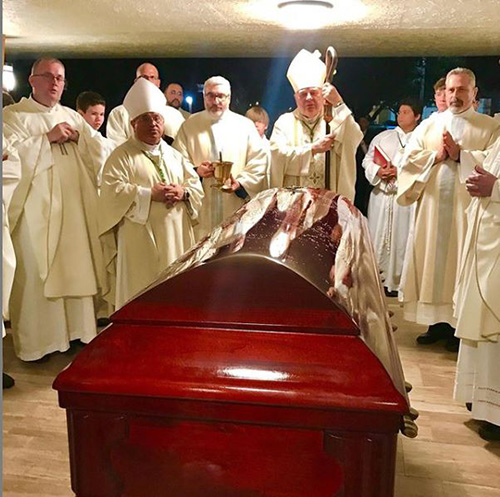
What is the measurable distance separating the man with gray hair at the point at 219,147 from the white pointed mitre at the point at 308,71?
1.89 ft

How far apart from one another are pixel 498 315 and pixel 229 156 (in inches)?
96.3

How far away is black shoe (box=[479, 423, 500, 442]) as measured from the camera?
112 inches

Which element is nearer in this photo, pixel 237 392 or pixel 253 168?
pixel 237 392

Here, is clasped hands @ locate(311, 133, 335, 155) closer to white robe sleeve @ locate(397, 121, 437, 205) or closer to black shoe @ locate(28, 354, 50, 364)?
white robe sleeve @ locate(397, 121, 437, 205)

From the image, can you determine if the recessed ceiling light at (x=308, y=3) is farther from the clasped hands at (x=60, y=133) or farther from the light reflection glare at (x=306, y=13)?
the clasped hands at (x=60, y=133)

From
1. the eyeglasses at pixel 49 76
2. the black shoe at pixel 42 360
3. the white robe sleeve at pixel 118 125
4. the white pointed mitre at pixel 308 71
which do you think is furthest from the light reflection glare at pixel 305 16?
the black shoe at pixel 42 360

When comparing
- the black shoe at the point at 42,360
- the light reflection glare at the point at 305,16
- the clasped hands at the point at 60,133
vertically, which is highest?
the light reflection glare at the point at 305,16

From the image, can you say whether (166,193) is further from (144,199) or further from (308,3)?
(308,3)

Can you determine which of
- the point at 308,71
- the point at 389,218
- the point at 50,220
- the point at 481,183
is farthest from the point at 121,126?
the point at 481,183

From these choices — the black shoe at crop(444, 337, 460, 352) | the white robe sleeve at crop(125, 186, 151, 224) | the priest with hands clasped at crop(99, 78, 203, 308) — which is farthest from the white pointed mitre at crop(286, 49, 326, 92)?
the black shoe at crop(444, 337, 460, 352)

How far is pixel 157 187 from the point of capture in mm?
3598

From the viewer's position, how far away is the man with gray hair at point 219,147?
4445 mm

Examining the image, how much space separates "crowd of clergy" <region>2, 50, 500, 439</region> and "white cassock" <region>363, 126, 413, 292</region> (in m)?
1.38

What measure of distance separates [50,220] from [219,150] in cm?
135
